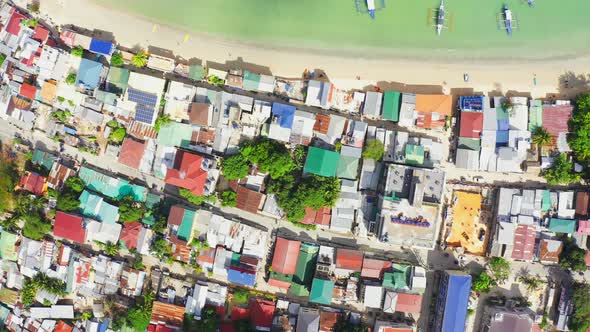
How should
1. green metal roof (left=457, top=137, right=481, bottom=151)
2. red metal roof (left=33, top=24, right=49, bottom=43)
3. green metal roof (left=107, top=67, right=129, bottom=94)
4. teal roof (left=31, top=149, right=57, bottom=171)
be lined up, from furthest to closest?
teal roof (left=31, top=149, right=57, bottom=171) → red metal roof (left=33, top=24, right=49, bottom=43) → green metal roof (left=107, top=67, right=129, bottom=94) → green metal roof (left=457, top=137, right=481, bottom=151)

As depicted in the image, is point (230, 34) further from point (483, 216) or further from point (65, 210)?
point (483, 216)

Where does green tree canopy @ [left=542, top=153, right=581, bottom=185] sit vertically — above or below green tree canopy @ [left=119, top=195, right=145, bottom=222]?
above

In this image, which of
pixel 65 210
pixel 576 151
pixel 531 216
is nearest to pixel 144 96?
pixel 65 210

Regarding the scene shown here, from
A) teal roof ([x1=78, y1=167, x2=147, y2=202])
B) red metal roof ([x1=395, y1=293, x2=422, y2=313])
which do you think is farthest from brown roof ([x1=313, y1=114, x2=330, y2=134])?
teal roof ([x1=78, y1=167, x2=147, y2=202])

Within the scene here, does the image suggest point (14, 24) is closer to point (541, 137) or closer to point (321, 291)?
point (321, 291)

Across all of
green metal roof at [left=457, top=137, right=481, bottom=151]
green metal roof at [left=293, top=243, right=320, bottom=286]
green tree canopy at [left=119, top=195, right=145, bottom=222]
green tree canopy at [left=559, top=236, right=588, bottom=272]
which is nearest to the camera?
green tree canopy at [left=559, top=236, right=588, bottom=272]

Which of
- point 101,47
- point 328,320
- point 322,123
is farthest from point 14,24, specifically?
point 328,320

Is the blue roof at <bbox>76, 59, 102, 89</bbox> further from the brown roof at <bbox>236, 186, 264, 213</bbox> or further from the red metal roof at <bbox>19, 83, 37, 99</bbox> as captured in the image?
the brown roof at <bbox>236, 186, 264, 213</bbox>
